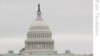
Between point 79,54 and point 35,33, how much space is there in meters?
15.0

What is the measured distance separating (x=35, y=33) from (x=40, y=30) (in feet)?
4.50

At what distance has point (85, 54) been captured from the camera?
508 ft

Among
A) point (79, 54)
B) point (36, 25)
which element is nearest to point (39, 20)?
point (36, 25)

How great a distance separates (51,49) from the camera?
134000mm
